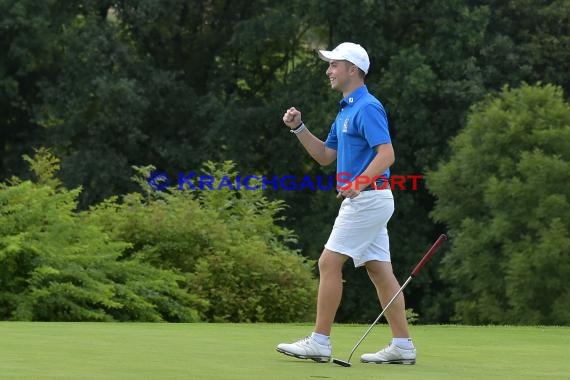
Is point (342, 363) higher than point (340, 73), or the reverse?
point (340, 73)

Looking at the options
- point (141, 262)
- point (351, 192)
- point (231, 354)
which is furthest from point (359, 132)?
point (141, 262)

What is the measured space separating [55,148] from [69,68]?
275 centimetres

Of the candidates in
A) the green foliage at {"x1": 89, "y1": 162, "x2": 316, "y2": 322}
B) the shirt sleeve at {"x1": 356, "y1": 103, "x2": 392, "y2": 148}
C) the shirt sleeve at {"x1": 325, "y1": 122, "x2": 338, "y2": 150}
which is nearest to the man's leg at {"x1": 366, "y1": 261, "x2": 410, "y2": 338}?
the shirt sleeve at {"x1": 356, "y1": 103, "x2": 392, "y2": 148}

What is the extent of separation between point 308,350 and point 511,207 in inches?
1324

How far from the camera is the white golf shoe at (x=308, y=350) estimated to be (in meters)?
8.08

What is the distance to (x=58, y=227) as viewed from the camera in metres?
15.2

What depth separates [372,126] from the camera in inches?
Result: 321

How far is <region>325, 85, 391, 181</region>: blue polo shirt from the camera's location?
8.17 metres

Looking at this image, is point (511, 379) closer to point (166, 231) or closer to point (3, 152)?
point (166, 231)

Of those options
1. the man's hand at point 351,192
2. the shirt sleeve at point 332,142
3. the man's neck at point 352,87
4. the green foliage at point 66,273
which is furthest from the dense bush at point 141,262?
the man's hand at point 351,192

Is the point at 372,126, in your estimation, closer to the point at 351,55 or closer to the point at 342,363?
the point at 351,55

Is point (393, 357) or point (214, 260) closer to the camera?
point (393, 357)

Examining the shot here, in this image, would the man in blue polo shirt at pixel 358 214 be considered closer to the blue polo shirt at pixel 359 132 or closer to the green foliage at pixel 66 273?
the blue polo shirt at pixel 359 132

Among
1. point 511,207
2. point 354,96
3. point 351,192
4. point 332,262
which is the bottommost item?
point 332,262
